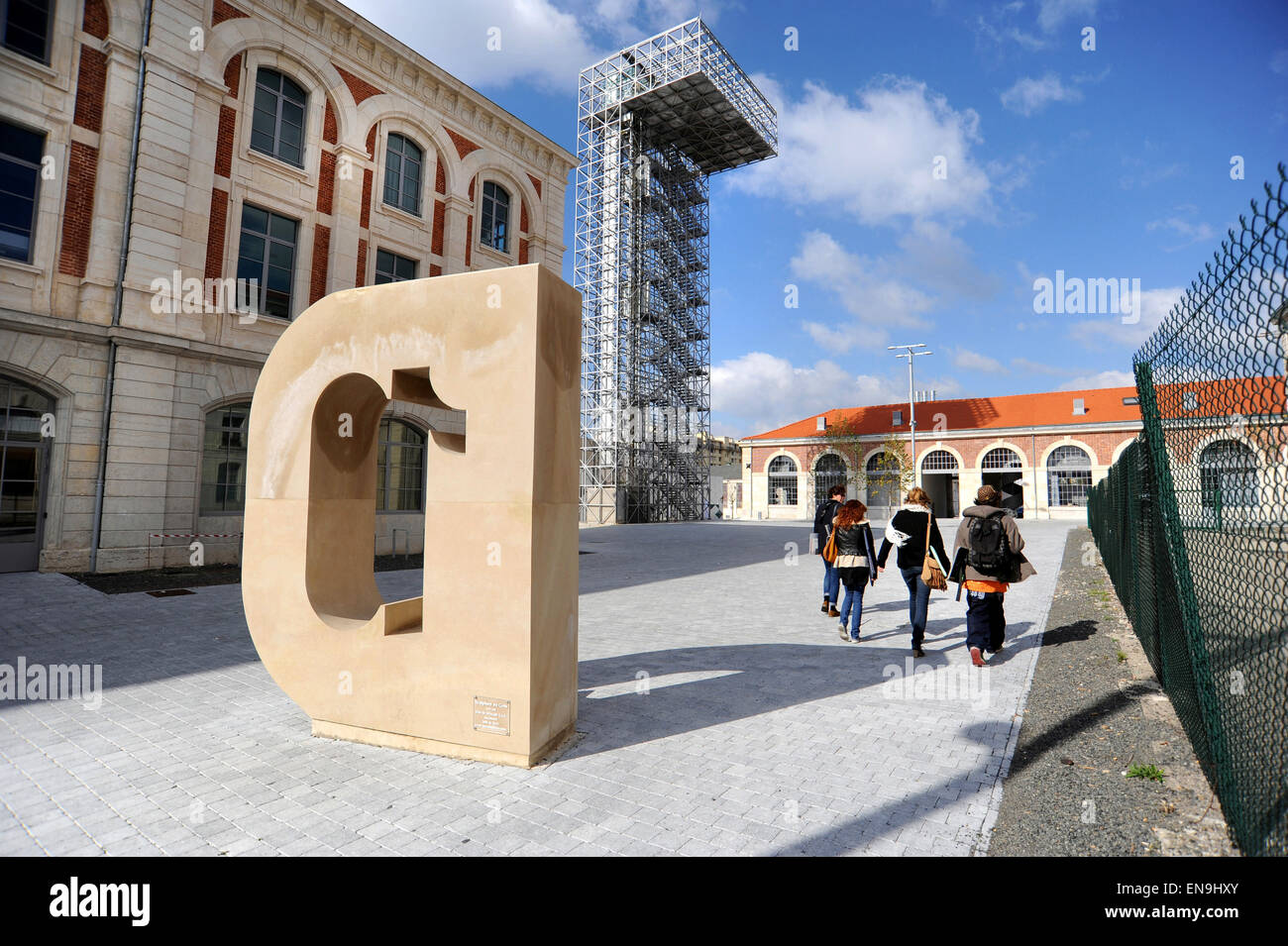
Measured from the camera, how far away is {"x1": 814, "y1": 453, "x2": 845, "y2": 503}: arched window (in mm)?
48375

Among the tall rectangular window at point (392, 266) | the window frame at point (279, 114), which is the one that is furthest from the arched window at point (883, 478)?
the window frame at point (279, 114)

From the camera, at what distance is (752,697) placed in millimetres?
5734

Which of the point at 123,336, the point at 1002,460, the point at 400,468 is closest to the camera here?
the point at 123,336

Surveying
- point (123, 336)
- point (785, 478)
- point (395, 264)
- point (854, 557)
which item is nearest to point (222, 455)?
point (123, 336)

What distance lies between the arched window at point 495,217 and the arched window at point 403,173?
8.10 ft

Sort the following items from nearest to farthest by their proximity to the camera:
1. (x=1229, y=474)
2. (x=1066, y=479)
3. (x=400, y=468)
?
(x=1229, y=474) → (x=400, y=468) → (x=1066, y=479)

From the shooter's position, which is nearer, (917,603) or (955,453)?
(917,603)

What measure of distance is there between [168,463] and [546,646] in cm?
1370

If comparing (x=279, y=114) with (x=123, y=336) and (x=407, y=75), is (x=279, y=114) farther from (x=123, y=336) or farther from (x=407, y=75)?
(x=123, y=336)

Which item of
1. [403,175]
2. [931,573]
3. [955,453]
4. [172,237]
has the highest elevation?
[403,175]

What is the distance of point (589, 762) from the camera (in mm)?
4344

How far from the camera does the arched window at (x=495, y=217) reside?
71.2ft

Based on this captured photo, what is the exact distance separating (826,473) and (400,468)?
36.6m

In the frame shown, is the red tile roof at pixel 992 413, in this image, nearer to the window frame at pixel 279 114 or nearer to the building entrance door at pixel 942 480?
the building entrance door at pixel 942 480
